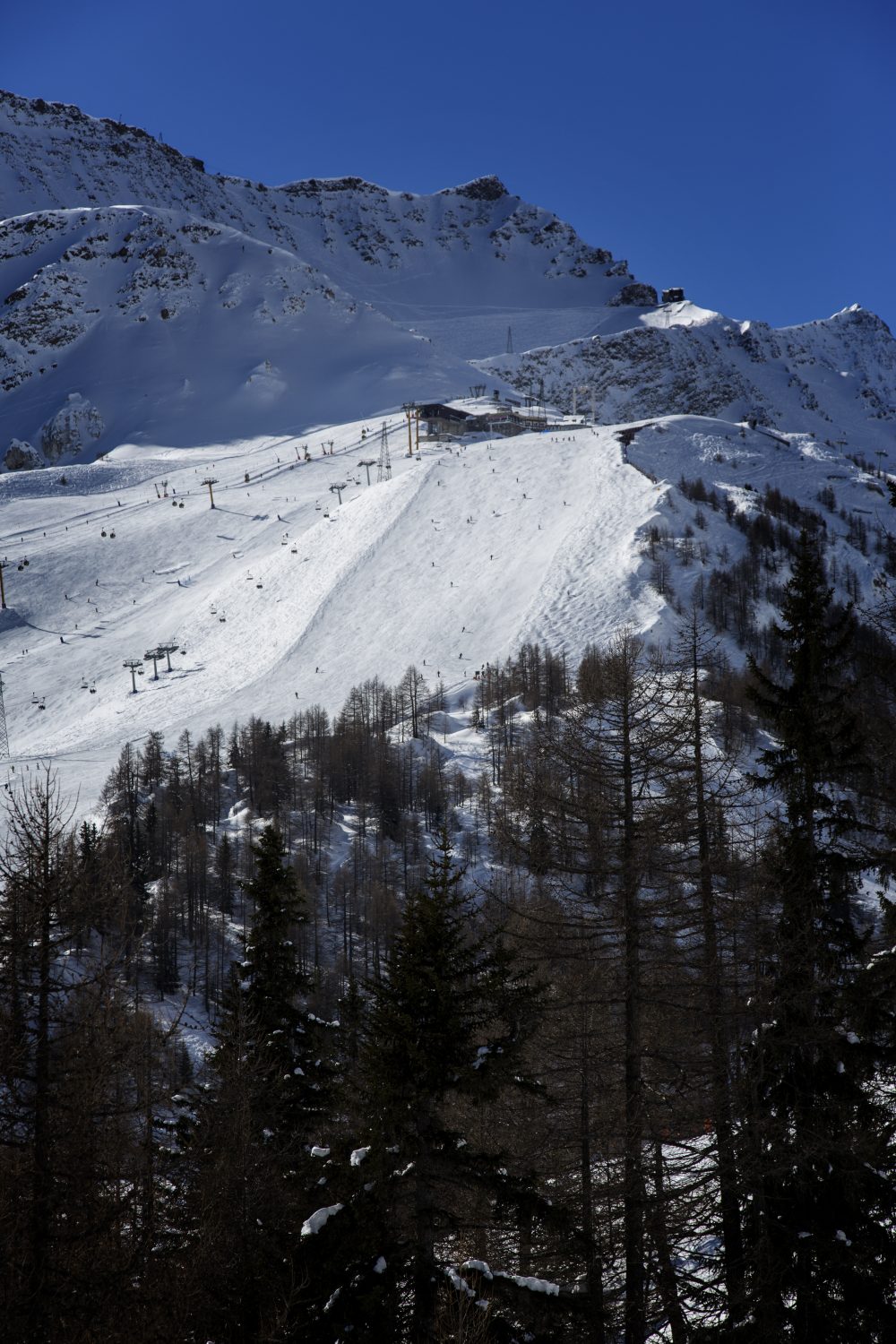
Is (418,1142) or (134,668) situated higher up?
(134,668)

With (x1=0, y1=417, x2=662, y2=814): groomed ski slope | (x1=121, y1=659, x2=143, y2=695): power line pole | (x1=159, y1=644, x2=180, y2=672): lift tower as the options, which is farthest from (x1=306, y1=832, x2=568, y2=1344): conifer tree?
(x1=159, y1=644, x2=180, y2=672): lift tower

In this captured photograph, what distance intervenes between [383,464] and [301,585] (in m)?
51.2

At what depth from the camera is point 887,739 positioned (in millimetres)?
11586

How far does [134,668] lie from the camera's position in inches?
4316

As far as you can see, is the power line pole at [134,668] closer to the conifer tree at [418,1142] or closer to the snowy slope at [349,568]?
the snowy slope at [349,568]

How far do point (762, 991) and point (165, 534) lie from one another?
146m

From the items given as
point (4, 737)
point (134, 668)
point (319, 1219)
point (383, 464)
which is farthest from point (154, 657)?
point (319, 1219)

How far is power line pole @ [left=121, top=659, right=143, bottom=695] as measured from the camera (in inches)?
4168

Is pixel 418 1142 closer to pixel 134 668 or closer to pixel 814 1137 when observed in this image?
pixel 814 1137

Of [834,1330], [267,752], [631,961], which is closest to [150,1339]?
[631,961]

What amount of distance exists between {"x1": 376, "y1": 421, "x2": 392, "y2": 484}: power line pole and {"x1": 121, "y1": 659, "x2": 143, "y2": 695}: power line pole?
196 feet

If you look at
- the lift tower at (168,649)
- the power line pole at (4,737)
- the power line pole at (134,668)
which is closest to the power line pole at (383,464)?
the lift tower at (168,649)

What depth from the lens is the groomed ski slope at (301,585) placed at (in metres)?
102

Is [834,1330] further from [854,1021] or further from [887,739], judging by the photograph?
[887,739]
